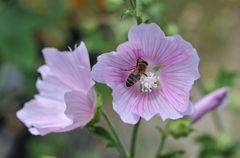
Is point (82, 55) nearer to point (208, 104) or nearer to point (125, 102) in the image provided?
point (125, 102)

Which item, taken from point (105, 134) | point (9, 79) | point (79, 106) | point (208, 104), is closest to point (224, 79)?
point (208, 104)

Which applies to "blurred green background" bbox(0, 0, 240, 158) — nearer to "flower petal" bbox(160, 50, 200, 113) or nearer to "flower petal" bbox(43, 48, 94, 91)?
"flower petal" bbox(43, 48, 94, 91)

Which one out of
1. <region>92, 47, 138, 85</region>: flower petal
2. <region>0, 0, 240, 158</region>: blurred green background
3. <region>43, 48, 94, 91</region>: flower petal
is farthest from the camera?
<region>0, 0, 240, 158</region>: blurred green background

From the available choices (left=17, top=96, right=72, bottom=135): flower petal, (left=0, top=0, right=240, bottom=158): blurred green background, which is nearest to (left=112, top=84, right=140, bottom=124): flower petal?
(left=17, top=96, right=72, bottom=135): flower petal

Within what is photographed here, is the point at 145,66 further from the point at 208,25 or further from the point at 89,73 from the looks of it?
the point at 208,25

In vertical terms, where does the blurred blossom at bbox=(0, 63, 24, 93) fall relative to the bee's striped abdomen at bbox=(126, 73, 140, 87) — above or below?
below

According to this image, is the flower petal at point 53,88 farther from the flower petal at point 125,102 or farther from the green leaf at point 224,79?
the green leaf at point 224,79
